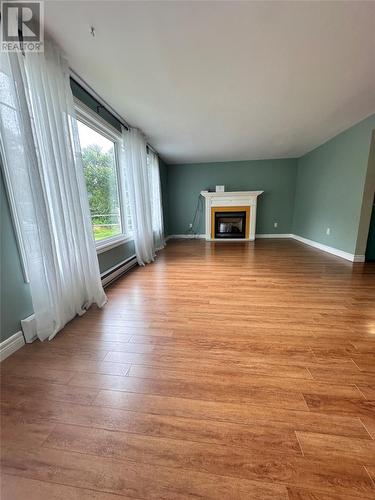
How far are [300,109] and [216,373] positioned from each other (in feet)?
10.8

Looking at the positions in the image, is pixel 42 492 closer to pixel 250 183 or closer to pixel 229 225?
pixel 229 225

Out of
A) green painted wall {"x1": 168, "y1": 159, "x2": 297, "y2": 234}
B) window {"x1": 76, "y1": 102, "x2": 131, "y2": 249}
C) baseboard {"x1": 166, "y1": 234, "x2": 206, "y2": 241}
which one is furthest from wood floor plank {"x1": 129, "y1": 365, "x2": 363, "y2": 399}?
green painted wall {"x1": 168, "y1": 159, "x2": 297, "y2": 234}

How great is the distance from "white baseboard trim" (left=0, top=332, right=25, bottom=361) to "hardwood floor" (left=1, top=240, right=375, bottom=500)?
0.07 meters

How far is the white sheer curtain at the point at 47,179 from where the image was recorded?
135 centimetres

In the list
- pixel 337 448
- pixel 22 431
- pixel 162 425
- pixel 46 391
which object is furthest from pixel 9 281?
pixel 337 448

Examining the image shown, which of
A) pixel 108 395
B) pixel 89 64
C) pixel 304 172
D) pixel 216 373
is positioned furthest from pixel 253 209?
pixel 108 395

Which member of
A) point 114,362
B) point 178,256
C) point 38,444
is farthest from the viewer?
point 178,256

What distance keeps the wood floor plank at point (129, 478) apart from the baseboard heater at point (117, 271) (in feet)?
6.43

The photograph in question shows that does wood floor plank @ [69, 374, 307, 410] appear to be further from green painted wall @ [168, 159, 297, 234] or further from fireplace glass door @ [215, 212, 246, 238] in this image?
green painted wall @ [168, 159, 297, 234]

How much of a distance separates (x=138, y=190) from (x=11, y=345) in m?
2.55

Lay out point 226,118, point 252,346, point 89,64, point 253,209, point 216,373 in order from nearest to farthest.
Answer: point 216,373 < point 252,346 < point 89,64 < point 226,118 < point 253,209

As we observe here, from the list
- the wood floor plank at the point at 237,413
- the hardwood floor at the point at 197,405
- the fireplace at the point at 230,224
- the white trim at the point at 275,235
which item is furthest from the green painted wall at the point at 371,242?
the wood floor plank at the point at 237,413

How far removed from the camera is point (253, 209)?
5.64 metres

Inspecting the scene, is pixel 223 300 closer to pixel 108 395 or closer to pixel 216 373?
pixel 216 373
